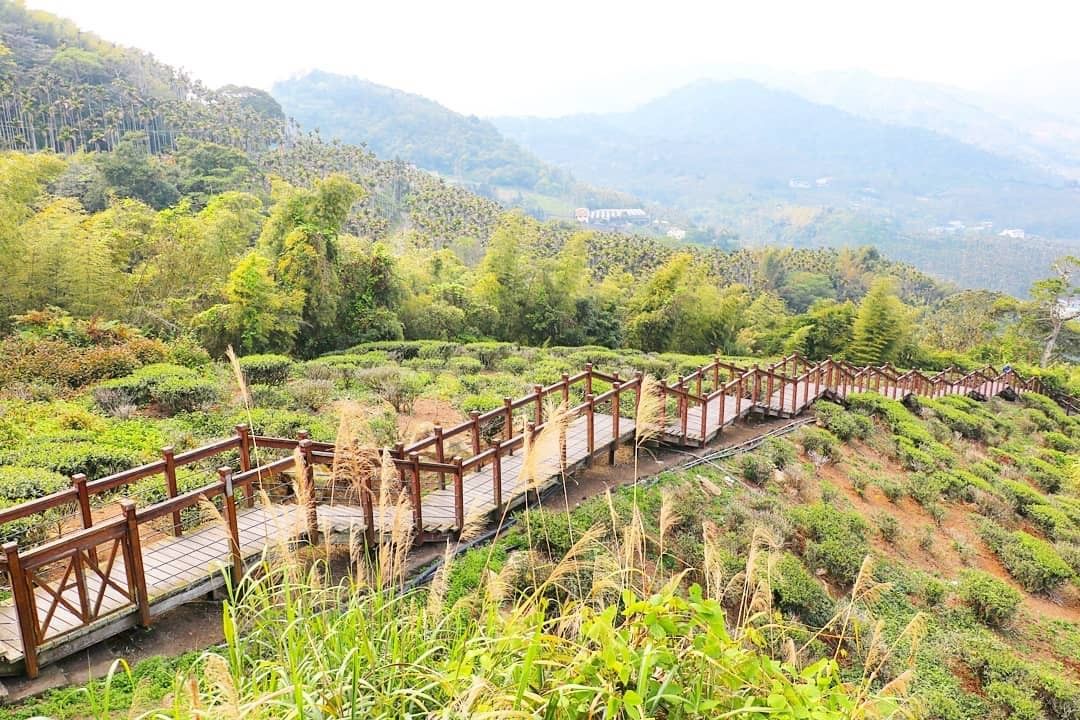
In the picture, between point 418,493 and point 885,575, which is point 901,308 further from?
point 418,493

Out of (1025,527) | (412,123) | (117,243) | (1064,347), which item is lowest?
(1064,347)

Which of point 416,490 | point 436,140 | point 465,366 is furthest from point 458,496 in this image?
point 436,140

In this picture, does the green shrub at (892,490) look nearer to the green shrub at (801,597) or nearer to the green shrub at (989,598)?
the green shrub at (989,598)

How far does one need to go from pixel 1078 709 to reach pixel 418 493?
18.6 ft

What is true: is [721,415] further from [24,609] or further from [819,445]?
[24,609]

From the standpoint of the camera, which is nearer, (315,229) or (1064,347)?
(315,229)

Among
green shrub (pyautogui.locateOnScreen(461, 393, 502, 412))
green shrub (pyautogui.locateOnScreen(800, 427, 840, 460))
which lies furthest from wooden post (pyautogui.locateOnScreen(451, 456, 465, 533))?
green shrub (pyautogui.locateOnScreen(800, 427, 840, 460))

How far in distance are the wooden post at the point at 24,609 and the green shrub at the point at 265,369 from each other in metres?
7.96

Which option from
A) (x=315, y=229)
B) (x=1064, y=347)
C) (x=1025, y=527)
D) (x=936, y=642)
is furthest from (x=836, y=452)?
(x=1064, y=347)

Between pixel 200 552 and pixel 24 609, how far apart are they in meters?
1.30

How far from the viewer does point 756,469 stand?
8844 millimetres

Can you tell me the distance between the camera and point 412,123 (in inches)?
7151

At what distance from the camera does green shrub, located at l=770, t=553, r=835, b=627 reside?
6.09 m

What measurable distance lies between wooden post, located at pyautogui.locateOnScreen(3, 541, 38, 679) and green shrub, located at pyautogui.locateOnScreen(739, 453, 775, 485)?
737 centimetres
